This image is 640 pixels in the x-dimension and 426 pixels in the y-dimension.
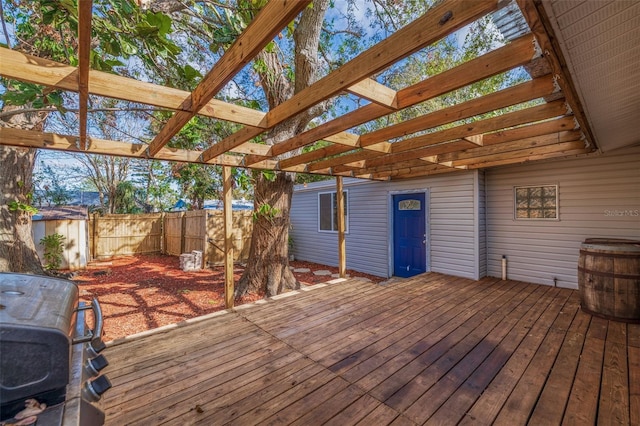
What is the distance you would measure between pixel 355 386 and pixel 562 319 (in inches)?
114

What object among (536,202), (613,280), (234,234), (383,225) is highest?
(536,202)

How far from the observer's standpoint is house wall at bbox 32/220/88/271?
736 centimetres

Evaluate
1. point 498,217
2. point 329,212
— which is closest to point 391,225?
point 329,212

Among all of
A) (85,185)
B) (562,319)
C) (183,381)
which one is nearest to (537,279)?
(562,319)

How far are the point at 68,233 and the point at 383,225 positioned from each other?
8.79 m

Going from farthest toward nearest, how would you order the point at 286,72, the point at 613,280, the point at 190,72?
the point at 286,72 < the point at 613,280 < the point at 190,72

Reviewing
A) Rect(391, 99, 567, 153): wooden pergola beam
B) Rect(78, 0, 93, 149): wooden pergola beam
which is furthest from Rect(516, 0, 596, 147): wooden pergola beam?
Rect(78, 0, 93, 149): wooden pergola beam

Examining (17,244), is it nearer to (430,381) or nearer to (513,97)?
(430,381)

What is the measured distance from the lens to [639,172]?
392cm

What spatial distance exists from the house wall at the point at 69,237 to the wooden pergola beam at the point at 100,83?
8.31 m

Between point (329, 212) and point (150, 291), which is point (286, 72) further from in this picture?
point (150, 291)

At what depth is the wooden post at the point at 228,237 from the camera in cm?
369

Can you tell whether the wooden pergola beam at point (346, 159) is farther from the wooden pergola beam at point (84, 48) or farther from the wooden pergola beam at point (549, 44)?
the wooden pergola beam at point (84, 48)

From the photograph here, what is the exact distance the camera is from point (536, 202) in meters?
4.88
